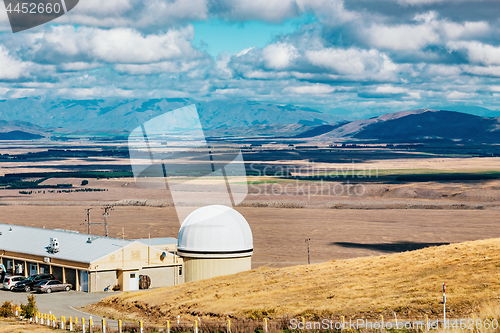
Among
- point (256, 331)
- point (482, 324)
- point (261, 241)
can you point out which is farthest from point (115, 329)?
point (261, 241)

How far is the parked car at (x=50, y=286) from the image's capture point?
3888cm

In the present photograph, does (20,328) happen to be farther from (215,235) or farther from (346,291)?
(215,235)

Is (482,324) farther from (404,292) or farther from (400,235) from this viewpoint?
(400,235)

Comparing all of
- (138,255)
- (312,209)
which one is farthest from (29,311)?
(312,209)

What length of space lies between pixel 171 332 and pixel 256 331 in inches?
141

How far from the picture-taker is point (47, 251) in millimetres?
45250

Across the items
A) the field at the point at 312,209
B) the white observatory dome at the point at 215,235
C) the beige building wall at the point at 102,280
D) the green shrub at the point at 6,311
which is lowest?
the field at the point at 312,209

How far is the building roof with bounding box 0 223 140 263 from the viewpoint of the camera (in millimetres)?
42969

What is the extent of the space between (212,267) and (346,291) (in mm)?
12725

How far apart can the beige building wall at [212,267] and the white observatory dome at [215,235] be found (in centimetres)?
42

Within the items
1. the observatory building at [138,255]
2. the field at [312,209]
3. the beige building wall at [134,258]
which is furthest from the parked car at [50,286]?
the field at [312,209]

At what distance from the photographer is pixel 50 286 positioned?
39.5 m

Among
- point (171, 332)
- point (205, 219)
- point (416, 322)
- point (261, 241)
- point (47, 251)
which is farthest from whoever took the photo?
point (261, 241)

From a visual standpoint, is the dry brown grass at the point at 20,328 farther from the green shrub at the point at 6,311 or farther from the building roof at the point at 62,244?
the building roof at the point at 62,244
